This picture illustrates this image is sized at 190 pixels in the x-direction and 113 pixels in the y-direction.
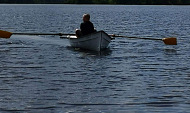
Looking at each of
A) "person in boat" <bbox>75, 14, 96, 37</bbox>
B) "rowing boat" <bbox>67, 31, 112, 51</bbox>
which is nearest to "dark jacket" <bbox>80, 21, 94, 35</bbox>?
"person in boat" <bbox>75, 14, 96, 37</bbox>

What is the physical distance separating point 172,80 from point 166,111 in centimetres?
572

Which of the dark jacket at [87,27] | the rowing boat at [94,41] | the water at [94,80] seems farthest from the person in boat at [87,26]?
the water at [94,80]

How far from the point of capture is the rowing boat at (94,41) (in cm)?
3297

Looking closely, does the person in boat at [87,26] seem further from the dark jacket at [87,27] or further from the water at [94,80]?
the water at [94,80]

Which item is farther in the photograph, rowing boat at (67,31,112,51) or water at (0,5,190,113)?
rowing boat at (67,31,112,51)

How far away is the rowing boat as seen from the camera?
3297 centimetres

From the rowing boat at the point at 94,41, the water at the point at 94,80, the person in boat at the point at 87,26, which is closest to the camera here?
the water at the point at 94,80

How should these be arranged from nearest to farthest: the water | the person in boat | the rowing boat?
1. the water
2. the rowing boat
3. the person in boat

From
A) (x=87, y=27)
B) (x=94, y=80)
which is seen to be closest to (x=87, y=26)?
(x=87, y=27)

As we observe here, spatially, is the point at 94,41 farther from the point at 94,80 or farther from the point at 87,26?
the point at 94,80

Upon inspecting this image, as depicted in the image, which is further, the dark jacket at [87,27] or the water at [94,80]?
the dark jacket at [87,27]

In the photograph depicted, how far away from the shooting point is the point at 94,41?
33.6m

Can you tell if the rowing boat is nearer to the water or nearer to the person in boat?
the person in boat

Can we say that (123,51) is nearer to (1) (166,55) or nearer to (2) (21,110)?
(1) (166,55)
